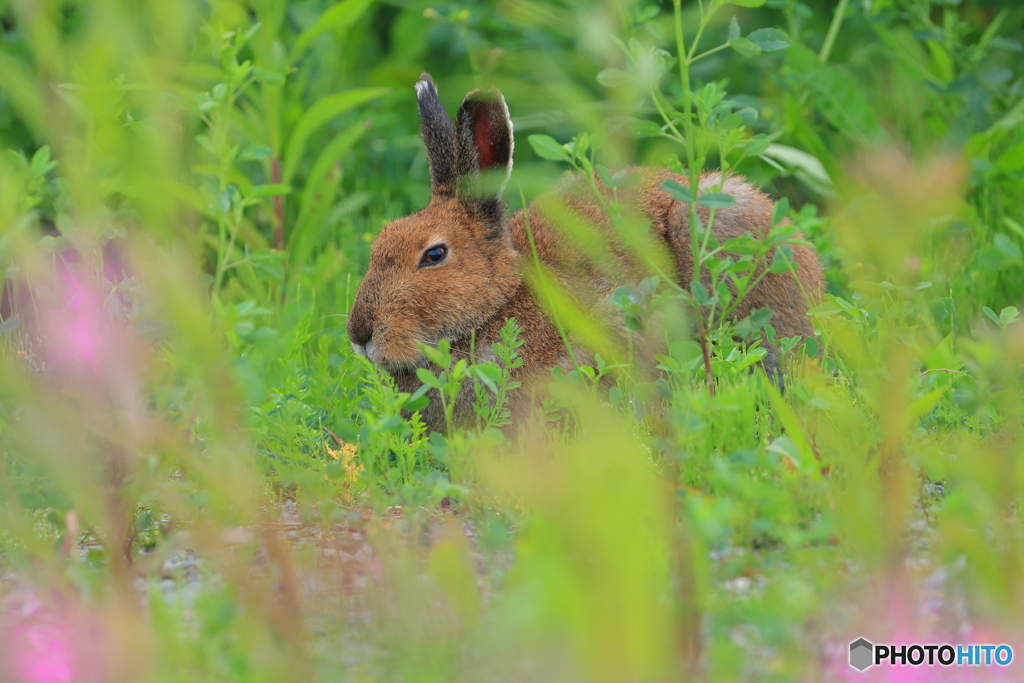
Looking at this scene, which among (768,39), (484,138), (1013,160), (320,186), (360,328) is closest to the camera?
(768,39)

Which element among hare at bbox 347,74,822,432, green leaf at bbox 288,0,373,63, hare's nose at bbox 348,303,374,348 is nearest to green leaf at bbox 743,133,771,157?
hare at bbox 347,74,822,432

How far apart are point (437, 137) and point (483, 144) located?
215 millimetres

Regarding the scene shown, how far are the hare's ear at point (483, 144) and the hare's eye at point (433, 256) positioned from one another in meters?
0.29

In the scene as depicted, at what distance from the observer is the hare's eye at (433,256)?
14.2ft

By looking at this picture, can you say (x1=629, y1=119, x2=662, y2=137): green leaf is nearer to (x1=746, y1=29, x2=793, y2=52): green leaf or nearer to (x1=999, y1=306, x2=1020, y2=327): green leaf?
(x1=746, y1=29, x2=793, y2=52): green leaf

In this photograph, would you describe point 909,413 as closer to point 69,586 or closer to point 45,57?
point 69,586

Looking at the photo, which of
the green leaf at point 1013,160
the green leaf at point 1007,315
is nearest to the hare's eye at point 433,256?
the green leaf at point 1007,315

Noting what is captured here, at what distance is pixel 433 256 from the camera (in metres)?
4.32

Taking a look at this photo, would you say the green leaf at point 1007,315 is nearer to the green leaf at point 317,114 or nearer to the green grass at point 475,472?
the green grass at point 475,472

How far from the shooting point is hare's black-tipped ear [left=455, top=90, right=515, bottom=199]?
418 centimetres

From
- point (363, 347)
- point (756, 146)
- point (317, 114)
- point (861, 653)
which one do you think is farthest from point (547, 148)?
point (317, 114)

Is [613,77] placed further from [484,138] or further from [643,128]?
[484,138]

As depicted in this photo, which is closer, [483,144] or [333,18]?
[483,144]

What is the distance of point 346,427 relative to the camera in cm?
326
